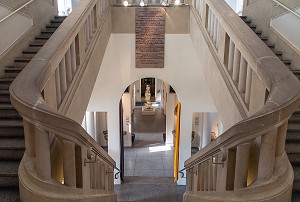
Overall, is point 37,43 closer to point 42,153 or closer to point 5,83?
point 5,83

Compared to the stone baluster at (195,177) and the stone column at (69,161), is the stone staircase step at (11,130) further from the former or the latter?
the stone baluster at (195,177)

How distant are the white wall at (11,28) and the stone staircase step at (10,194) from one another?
298 centimetres

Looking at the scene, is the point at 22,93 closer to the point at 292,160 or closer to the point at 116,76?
the point at 292,160

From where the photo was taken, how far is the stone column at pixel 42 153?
2545mm

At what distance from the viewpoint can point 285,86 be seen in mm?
2740

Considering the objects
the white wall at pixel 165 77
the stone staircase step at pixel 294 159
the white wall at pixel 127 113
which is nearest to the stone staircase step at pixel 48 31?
the white wall at pixel 165 77

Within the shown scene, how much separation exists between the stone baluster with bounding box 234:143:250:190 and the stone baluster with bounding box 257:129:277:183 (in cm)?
16

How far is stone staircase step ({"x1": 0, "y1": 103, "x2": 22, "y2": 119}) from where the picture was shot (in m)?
4.23

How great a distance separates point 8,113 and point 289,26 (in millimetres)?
4938

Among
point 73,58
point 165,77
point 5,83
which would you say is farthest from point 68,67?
point 165,77

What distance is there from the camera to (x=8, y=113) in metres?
4.29

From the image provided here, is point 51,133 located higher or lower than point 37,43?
higher

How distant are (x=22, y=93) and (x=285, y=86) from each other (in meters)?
2.08

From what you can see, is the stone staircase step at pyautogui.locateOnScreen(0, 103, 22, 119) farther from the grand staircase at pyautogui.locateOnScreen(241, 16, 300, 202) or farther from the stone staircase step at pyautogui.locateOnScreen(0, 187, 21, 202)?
the grand staircase at pyautogui.locateOnScreen(241, 16, 300, 202)
